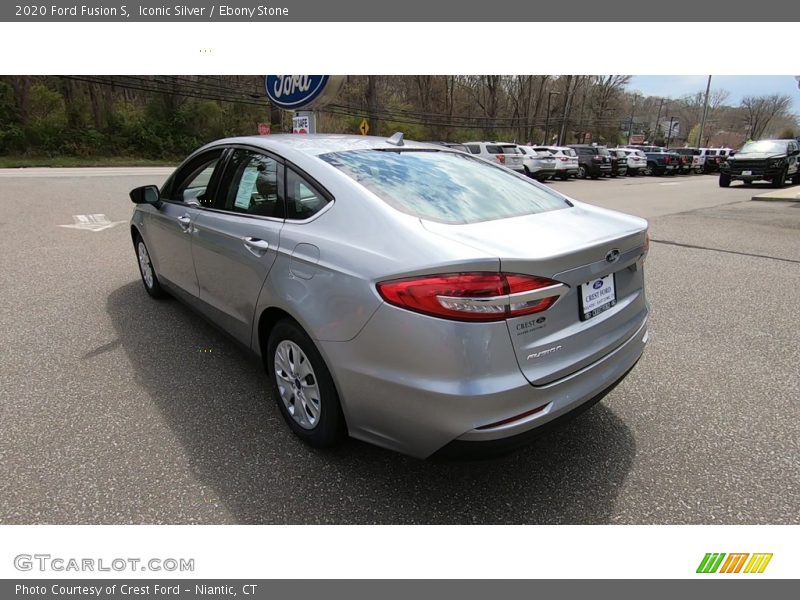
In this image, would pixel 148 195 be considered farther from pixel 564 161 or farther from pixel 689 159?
pixel 689 159

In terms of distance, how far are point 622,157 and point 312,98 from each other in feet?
85.7

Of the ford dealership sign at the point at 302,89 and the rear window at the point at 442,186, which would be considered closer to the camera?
the rear window at the point at 442,186

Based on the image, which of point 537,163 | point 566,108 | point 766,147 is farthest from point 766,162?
point 566,108

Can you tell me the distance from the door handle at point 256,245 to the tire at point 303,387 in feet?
1.31

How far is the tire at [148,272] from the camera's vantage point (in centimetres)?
479

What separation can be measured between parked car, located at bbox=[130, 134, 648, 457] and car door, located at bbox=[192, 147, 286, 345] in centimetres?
1

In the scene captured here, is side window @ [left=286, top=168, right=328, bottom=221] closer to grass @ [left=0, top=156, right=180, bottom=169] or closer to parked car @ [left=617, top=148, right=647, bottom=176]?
parked car @ [left=617, top=148, right=647, bottom=176]

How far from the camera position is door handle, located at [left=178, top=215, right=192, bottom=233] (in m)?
3.61

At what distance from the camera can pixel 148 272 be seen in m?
4.90

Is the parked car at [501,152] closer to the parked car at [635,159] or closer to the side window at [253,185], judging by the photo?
the parked car at [635,159]

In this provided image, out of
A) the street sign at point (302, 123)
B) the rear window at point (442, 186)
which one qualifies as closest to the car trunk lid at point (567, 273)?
the rear window at point (442, 186)

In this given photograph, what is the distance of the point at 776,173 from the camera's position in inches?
794

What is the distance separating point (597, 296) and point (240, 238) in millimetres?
1934

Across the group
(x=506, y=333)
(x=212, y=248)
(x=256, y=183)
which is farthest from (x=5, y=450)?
(x=506, y=333)
